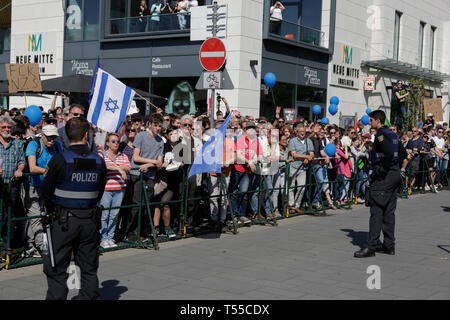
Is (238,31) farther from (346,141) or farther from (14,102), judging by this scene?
(14,102)

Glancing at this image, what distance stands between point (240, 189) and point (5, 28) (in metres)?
21.0

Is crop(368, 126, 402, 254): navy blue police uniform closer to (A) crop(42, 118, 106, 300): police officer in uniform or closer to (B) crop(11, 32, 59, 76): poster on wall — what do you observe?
(A) crop(42, 118, 106, 300): police officer in uniform

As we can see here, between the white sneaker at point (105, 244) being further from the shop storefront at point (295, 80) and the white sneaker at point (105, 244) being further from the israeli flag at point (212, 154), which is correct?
the shop storefront at point (295, 80)

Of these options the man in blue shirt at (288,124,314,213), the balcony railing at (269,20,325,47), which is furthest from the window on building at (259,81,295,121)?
the man in blue shirt at (288,124,314,213)

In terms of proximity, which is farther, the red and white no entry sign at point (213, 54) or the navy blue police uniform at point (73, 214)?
the red and white no entry sign at point (213, 54)

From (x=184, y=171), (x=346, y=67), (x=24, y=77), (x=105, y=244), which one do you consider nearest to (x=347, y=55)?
(x=346, y=67)

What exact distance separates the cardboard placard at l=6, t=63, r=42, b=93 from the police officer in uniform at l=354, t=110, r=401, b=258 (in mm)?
8515

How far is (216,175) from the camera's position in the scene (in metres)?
10.1

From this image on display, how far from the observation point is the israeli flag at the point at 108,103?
9.11m

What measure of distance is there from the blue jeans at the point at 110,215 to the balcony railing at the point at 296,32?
12.2 metres

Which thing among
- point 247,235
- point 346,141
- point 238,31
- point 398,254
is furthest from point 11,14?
point 398,254

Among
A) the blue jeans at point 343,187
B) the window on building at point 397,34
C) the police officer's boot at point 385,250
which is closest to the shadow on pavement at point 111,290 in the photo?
the police officer's boot at point 385,250

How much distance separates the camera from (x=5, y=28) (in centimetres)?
2761

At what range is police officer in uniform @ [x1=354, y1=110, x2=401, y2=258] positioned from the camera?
8.56 meters
